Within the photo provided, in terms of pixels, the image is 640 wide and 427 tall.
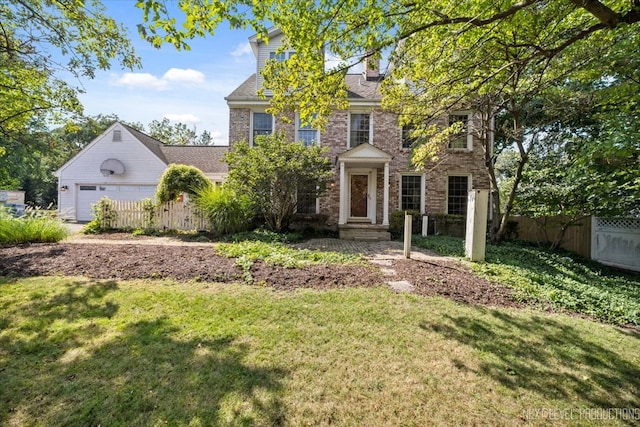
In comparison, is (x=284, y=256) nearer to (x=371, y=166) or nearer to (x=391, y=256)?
(x=391, y=256)

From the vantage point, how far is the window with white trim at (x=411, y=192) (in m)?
12.7

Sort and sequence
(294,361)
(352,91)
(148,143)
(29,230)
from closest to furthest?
(294,361)
(29,230)
(352,91)
(148,143)

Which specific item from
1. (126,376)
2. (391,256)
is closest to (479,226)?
(391,256)

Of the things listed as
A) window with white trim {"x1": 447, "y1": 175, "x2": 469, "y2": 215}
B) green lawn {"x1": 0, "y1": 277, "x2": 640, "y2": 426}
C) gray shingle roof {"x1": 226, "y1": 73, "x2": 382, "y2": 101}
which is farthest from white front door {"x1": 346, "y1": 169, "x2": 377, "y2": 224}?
green lawn {"x1": 0, "y1": 277, "x2": 640, "y2": 426}

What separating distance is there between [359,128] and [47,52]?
406 inches

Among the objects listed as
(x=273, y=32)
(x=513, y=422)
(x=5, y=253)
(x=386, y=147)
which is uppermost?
(x=273, y=32)

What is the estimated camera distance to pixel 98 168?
54.2 feet

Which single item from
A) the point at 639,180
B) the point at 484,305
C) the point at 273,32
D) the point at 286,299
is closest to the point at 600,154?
the point at 639,180

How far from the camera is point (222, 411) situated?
192cm

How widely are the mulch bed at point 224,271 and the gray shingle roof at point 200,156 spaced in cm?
1133

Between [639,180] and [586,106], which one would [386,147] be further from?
[639,180]

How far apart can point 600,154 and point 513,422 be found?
24.0ft

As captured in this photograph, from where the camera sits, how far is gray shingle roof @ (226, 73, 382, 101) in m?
12.2

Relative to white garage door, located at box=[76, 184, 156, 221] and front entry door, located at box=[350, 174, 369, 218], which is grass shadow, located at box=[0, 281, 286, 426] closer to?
front entry door, located at box=[350, 174, 369, 218]
